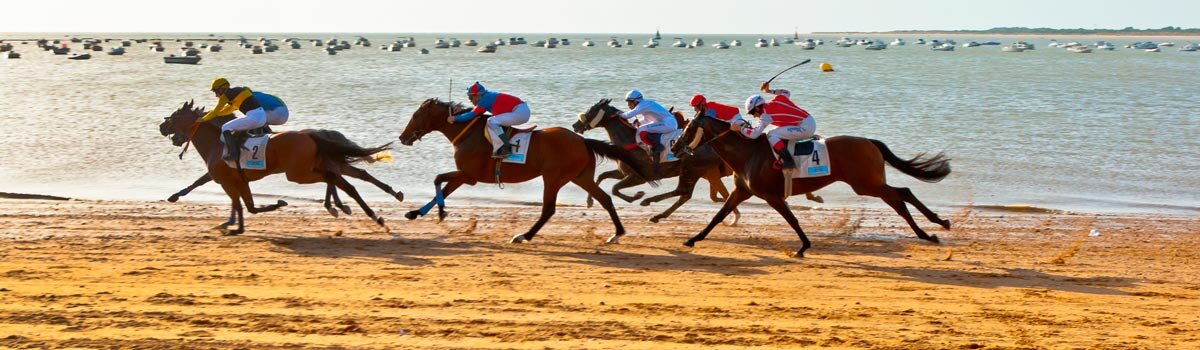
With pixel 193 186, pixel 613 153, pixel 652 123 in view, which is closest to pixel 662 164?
pixel 652 123

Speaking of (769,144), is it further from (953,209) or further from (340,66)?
(340,66)

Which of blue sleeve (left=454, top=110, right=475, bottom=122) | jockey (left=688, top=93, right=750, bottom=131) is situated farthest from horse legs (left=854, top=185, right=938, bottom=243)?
blue sleeve (left=454, top=110, right=475, bottom=122)

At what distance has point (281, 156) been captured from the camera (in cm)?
1534

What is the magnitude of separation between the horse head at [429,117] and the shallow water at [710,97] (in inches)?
158

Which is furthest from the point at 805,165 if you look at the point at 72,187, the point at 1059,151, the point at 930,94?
the point at 930,94

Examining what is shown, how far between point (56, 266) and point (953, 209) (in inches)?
470

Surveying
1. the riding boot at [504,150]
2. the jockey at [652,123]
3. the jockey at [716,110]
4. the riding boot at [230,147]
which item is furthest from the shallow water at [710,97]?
the riding boot at [504,150]

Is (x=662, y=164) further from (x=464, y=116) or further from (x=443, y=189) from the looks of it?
(x=443, y=189)

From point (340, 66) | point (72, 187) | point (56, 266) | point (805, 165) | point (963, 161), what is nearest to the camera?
point (56, 266)

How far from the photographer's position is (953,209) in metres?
19.0

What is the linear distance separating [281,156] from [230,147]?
1.83 ft

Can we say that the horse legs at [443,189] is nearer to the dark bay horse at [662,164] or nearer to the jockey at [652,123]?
the dark bay horse at [662,164]

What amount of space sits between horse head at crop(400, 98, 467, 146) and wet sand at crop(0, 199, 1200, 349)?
1130 millimetres

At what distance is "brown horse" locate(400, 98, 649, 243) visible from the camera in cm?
1481
